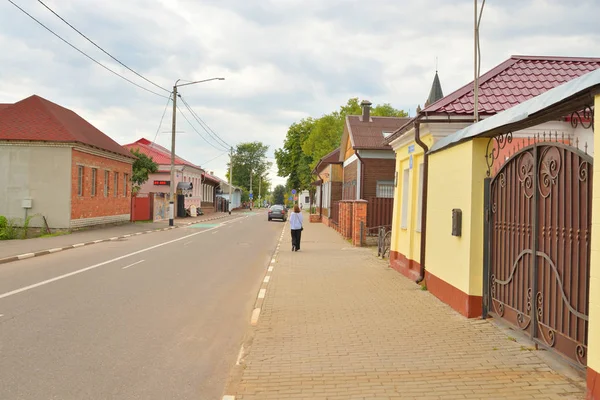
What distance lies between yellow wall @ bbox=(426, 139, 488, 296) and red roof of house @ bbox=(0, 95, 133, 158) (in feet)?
67.9

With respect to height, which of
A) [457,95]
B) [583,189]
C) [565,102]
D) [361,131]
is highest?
[361,131]

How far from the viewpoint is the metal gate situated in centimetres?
501

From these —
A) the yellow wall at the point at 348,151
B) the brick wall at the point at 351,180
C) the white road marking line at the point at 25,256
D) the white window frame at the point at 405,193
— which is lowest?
the white road marking line at the point at 25,256

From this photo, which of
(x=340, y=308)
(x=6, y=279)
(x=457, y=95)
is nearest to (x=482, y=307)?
(x=340, y=308)

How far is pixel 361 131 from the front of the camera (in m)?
30.4

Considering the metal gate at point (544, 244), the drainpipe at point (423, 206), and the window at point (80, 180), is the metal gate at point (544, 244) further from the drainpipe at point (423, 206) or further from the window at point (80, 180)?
the window at point (80, 180)

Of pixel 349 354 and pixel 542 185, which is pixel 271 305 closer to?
pixel 349 354

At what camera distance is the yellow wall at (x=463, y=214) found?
302 inches

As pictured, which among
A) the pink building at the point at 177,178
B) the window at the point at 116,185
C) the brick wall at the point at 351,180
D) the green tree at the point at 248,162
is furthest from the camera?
the green tree at the point at 248,162

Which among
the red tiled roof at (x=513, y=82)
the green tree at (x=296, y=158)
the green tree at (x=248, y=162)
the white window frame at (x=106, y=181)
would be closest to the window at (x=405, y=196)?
the red tiled roof at (x=513, y=82)

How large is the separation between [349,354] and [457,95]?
20.2ft

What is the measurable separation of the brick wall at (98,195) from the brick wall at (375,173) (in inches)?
566

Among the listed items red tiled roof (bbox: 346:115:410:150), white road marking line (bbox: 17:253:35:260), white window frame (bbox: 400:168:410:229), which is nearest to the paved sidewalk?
white window frame (bbox: 400:168:410:229)

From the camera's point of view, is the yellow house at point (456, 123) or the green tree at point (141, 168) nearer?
the yellow house at point (456, 123)
